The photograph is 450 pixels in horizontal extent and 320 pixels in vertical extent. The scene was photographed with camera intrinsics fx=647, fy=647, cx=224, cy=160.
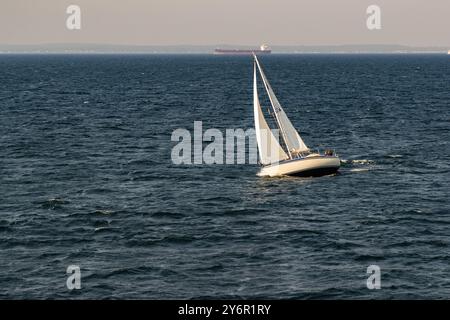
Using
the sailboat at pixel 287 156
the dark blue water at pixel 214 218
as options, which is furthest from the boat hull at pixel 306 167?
the dark blue water at pixel 214 218

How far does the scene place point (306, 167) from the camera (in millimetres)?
59656

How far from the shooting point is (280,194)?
54.6m

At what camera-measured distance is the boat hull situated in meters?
59.5

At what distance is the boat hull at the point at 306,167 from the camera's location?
59500 mm

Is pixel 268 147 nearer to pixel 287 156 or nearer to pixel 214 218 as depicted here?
pixel 287 156

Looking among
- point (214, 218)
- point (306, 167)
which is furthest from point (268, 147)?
point (214, 218)

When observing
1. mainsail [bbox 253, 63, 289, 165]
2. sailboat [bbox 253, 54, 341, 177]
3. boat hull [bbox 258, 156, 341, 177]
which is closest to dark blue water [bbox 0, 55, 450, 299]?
boat hull [bbox 258, 156, 341, 177]

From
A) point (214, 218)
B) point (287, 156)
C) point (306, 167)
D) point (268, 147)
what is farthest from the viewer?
point (287, 156)

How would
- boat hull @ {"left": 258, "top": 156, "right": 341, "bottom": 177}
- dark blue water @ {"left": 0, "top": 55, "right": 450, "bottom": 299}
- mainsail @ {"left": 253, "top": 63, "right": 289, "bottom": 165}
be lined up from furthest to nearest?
mainsail @ {"left": 253, "top": 63, "right": 289, "bottom": 165} → boat hull @ {"left": 258, "top": 156, "right": 341, "bottom": 177} → dark blue water @ {"left": 0, "top": 55, "right": 450, "bottom": 299}

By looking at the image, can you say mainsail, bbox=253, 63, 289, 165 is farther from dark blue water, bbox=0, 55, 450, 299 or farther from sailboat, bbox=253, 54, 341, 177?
dark blue water, bbox=0, 55, 450, 299

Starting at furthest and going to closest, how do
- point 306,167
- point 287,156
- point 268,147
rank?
point 287,156
point 268,147
point 306,167

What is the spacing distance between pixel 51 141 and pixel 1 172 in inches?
790

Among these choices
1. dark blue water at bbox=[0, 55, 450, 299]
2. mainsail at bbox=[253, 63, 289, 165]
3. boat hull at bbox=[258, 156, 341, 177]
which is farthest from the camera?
mainsail at bbox=[253, 63, 289, 165]
